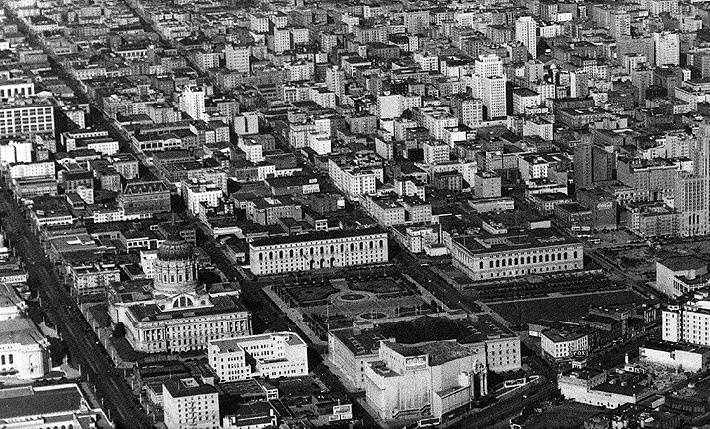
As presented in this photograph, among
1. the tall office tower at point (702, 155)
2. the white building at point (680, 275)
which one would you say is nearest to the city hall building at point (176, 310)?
the white building at point (680, 275)

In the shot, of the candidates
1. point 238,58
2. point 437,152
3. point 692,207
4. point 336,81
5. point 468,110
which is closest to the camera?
point 692,207

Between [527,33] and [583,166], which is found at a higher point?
[527,33]

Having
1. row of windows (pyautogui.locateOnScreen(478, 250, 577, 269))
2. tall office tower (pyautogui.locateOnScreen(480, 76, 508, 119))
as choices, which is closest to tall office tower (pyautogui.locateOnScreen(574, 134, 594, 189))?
row of windows (pyautogui.locateOnScreen(478, 250, 577, 269))

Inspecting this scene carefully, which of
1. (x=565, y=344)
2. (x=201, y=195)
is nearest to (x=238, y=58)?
(x=201, y=195)

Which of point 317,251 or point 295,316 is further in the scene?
point 317,251

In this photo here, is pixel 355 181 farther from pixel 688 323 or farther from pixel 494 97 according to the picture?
pixel 688 323

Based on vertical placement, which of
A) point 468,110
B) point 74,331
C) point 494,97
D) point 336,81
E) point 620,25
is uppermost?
point 620,25

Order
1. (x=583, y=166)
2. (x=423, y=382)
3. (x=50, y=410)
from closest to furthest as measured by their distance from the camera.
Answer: (x=50, y=410) → (x=423, y=382) → (x=583, y=166)

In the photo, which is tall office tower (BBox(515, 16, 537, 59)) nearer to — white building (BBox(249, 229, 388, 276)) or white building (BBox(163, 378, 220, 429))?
white building (BBox(249, 229, 388, 276))
